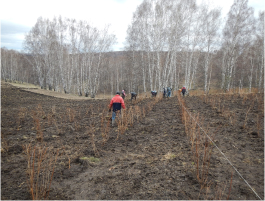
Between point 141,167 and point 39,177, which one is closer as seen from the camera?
point 39,177

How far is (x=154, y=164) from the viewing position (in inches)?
118

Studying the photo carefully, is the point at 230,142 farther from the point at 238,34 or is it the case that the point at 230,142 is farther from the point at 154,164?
the point at 238,34

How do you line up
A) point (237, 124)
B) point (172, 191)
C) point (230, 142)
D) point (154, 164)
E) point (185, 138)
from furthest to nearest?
1. point (237, 124)
2. point (185, 138)
3. point (230, 142)
4. point (154, 164)
5. point (172, 191)

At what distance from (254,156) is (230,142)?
0.74 meters

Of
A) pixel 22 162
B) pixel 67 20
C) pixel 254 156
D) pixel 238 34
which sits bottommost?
pixel 22 162

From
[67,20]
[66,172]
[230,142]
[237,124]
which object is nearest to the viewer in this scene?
[66,172]

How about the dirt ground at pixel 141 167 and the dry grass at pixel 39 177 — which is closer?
the dry grass at pixel 39 177

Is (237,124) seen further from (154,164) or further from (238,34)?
(238,34)

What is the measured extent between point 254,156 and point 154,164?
1989 millimetres

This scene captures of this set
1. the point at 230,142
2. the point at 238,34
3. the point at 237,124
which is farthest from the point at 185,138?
the point at 238,34

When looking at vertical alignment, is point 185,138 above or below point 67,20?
below

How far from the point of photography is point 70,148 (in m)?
3.85

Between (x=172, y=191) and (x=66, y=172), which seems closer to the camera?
(x=172, y=191)

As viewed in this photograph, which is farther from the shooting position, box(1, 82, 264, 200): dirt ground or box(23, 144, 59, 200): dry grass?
box(1, 82, 264, 200): dirt ground
